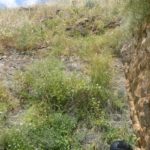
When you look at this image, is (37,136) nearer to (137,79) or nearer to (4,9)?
(137,79)

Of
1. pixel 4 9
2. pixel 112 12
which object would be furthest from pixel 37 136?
pixel 4 9

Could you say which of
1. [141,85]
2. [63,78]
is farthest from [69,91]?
[141,85]

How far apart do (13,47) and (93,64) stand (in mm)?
2318

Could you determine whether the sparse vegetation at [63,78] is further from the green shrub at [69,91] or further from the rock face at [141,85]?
the rock face at [141,85]

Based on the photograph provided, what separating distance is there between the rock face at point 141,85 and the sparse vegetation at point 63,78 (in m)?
1.12

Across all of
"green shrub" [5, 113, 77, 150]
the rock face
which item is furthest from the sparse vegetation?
the rock face

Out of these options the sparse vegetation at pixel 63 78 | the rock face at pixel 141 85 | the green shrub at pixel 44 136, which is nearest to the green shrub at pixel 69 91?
the sparse vegetation at pixel 63 78

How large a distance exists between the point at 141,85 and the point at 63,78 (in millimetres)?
4614

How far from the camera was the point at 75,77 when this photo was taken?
904 cm

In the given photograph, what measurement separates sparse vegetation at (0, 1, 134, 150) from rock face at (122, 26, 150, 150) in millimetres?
1115

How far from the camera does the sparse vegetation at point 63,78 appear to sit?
26.0 feet

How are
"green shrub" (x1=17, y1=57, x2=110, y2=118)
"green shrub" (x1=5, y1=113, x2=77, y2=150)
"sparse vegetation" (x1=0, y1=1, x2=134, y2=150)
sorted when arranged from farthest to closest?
"green shrub" (x1=17, y1=57, x2=110, y2=118) → "sparse vegetation" (x1=0, y1=1, x2=134, y2=150) → "green shrub" (x1=5, y1=113, x2=77, y2=150)

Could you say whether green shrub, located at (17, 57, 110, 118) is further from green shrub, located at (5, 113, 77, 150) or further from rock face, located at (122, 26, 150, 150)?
rock face, located at (122, 26, 150, 150)

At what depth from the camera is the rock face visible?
4.19 metres
